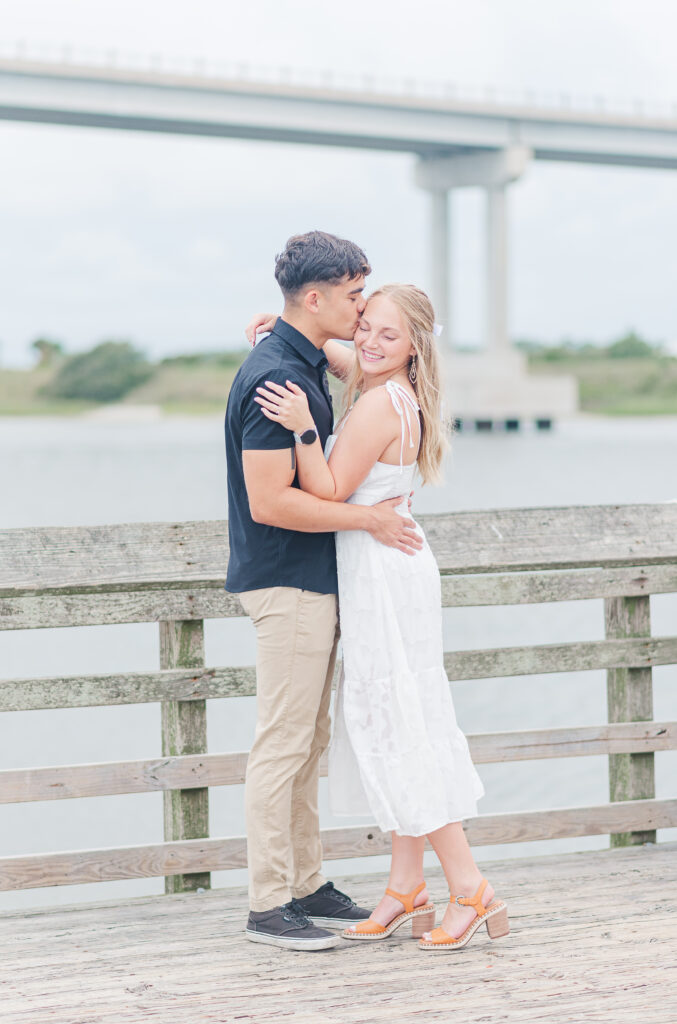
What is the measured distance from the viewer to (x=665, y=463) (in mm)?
52906

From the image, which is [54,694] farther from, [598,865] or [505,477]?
[505,477]

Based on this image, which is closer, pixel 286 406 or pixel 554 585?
pixel 286 406

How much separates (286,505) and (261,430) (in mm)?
176

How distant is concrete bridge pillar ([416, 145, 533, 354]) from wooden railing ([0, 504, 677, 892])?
130ft

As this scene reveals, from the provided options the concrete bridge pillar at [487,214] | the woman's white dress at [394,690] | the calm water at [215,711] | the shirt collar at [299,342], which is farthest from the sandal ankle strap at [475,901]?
the concrete bridge pillar at [487,214]

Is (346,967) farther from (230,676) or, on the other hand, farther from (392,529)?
(392,529)

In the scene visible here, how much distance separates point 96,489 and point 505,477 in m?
14.1

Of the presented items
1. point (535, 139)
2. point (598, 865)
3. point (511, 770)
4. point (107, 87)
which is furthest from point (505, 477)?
point (598, 865)

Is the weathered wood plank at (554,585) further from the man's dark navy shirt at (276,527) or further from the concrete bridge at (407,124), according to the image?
the concrete bridge at (407,124)

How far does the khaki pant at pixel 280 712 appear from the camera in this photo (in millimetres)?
2855

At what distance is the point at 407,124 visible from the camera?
39.9m

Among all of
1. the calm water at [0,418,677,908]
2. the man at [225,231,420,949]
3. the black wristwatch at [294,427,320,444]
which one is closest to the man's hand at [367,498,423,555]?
the man at [225,231,420,949]

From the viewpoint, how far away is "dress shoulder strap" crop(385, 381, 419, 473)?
9.37 ft

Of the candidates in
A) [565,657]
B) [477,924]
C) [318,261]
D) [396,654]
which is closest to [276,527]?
[396,654]
